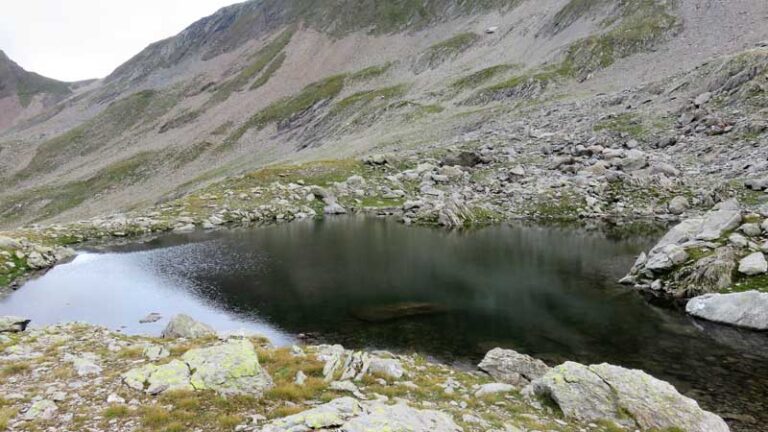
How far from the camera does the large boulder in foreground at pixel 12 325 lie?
26172 mm

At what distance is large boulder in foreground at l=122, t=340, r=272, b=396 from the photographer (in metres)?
16.5

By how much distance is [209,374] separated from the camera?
17094 millimetres

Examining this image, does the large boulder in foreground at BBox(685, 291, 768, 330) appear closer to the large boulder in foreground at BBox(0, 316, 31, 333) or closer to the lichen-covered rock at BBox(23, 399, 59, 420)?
the lichen-covered rock at BBox(23, 399, 59, 420)

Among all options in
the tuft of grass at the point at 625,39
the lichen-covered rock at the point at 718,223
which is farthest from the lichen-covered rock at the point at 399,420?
the tuft of grass at the point at 625,39

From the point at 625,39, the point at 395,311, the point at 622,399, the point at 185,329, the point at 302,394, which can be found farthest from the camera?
the point at 625,39

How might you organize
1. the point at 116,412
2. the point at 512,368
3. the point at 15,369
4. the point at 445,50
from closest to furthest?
1. the point at 116,412
2. the point at 15,369
3. the point at 512,368
4. the point at 445,50

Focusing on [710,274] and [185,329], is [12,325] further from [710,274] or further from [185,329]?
[710,274]

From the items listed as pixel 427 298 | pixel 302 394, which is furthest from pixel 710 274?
pixel 302 394

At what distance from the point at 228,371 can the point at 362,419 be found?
5.73 meters

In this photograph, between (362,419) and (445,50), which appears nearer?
(362,419)

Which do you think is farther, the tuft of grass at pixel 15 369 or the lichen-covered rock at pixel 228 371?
the tuft of grass at pixel 15 369

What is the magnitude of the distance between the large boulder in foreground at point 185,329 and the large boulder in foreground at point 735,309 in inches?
1148

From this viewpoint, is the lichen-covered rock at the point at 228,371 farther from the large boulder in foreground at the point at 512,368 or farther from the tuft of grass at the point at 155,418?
the large boulder in foreground at the point at 512,368

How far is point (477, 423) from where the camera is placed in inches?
617
